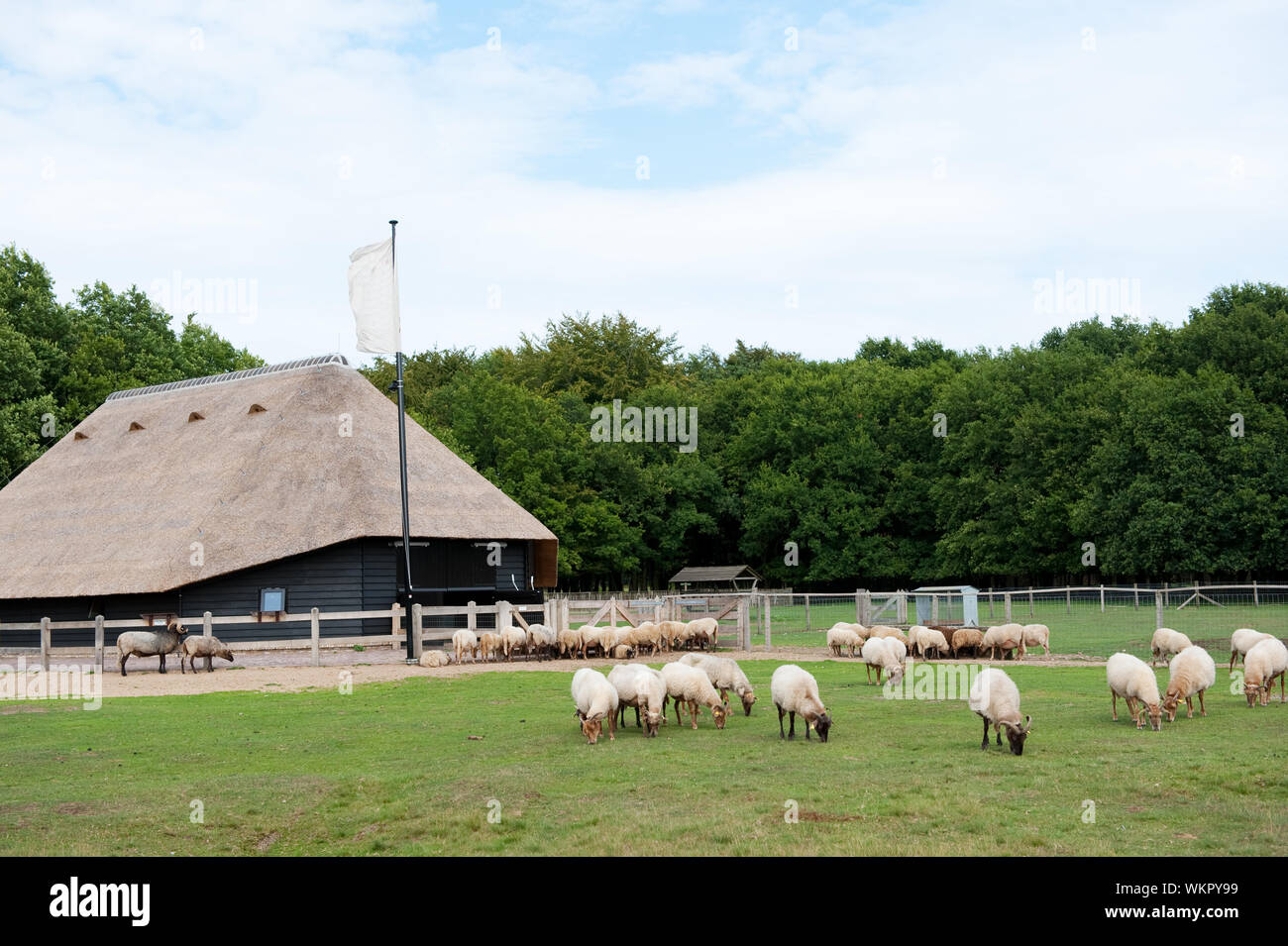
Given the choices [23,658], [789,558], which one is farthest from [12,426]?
[789,558]

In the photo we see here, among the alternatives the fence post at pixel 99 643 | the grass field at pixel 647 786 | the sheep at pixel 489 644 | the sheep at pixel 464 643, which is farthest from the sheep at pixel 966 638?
the fence post at pixel 99 643

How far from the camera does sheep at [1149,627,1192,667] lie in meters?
24.4

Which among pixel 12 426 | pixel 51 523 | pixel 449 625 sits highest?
pixel 12 426

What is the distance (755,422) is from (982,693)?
72.9 metres

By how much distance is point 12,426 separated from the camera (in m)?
55.2

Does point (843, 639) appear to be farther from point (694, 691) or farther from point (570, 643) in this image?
point (694, 691)

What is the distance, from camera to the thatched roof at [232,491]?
36.3 metres

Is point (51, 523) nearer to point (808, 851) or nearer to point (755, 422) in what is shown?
point (808, 851)

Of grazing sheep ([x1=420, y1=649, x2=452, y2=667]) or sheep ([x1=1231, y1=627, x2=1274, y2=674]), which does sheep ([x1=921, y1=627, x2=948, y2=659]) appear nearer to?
sheep ([x1=1231, y1=627, x2=1274, y2=674])

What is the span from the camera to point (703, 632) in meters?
34.3

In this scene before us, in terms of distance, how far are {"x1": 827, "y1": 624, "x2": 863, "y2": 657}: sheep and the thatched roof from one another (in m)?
13.0

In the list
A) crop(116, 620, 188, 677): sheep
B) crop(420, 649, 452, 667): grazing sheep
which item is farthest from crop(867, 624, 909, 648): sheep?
crop(116, 620, 188, 677): sheep

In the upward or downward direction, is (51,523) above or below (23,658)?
above

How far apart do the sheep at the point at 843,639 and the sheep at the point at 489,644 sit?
867cm
